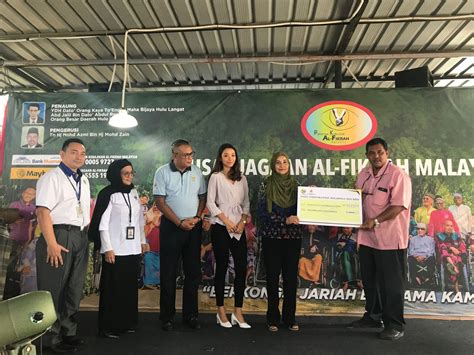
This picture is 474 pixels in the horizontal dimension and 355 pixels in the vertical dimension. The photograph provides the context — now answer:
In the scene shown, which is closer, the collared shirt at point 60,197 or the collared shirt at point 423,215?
the collared shirt at point 60,197

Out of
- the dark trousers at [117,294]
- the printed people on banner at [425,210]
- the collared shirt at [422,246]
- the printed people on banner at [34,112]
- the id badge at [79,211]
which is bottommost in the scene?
the dark trousers at [117,294]

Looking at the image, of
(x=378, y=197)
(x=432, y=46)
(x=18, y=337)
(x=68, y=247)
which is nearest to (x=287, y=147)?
(x=378, y=197)

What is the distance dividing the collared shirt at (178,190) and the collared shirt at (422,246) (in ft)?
7.21

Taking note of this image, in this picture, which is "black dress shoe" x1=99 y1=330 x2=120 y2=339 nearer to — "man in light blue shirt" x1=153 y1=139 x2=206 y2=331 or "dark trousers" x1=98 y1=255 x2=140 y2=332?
"dark trousers" x1=98 y1=255 x2=140 y2=332

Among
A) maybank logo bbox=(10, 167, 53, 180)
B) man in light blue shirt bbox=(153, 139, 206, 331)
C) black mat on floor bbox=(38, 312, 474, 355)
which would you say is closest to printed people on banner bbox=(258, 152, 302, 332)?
black mat on floor bbox=(38, 312, 474, 355)

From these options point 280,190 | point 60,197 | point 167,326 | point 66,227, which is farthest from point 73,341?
point 280,190

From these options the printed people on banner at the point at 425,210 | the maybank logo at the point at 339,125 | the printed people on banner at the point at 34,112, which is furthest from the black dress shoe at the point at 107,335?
the printed people on banner at the point at 425,210

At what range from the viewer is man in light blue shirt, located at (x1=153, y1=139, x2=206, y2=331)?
10.0 ft

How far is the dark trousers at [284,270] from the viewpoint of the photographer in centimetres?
302

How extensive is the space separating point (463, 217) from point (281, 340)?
2250mm

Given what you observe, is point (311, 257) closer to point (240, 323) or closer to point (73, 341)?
point (240, 323)

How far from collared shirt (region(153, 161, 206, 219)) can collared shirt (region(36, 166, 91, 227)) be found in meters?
0.67

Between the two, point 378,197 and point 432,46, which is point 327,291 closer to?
point 378,197

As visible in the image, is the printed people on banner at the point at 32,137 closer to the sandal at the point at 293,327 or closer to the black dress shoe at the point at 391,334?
the sandal at the point at 293,327
